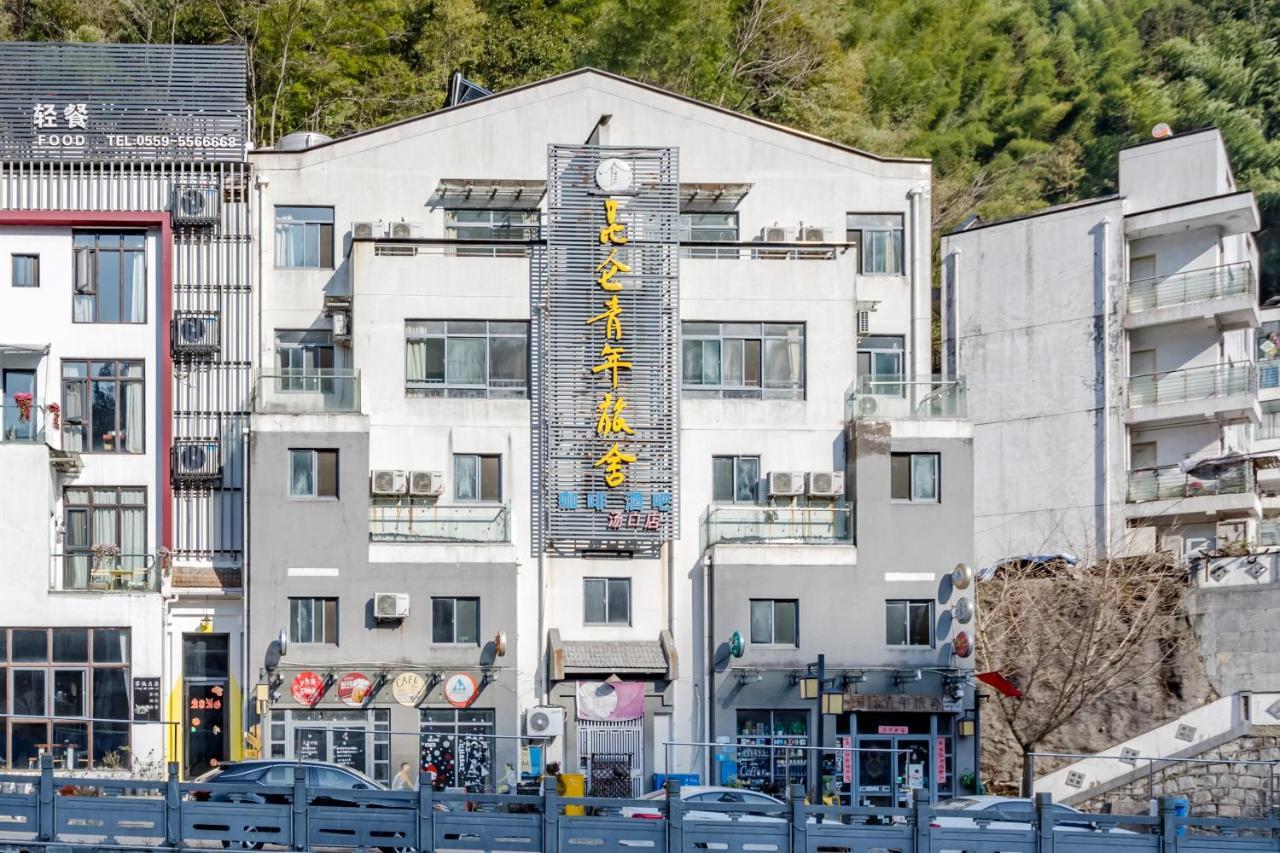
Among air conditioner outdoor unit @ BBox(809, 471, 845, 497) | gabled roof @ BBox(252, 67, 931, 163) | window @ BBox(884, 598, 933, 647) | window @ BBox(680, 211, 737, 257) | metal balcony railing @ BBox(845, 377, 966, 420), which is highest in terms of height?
gabled roof @ BBox(252, 67, 931, 163)

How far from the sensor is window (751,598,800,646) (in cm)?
4872

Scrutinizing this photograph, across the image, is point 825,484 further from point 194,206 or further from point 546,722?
point 194,206

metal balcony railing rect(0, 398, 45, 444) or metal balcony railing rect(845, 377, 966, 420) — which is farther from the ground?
metal balcony railing rect(845, 377, 966, 420)

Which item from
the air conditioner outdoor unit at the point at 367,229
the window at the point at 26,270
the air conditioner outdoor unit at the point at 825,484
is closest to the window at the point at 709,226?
the air conditioner outdoor unit at the point at 825,484

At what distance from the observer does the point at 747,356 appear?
5069 centimetres

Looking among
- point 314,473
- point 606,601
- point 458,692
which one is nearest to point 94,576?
point 314,473

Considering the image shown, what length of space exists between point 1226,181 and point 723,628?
Answer: 75.1ft

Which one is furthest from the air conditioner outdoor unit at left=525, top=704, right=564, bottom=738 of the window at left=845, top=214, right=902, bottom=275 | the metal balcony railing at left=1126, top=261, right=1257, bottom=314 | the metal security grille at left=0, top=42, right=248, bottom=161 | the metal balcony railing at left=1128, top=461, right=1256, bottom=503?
the metal balcony railing at left=1126, top=261, right=1257, bottom=314

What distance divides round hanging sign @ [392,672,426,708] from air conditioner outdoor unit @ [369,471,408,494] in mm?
4058

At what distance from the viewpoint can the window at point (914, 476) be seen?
49500 millimetres

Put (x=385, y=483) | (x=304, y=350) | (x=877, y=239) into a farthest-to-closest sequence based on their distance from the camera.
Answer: (x=877, y=239)
(x=304, y=350)
(x=385, y=483)

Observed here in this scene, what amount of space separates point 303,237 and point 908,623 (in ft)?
55.5

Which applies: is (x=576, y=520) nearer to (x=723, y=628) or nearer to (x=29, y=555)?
(x=723, y=628)

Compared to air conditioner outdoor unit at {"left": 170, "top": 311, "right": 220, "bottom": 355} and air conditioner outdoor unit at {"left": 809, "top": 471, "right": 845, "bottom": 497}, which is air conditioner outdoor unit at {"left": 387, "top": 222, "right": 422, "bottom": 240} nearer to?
air conditioner outdoor unit at {"left": 170, "top": 311, "right": 220, "bottom": 355}
